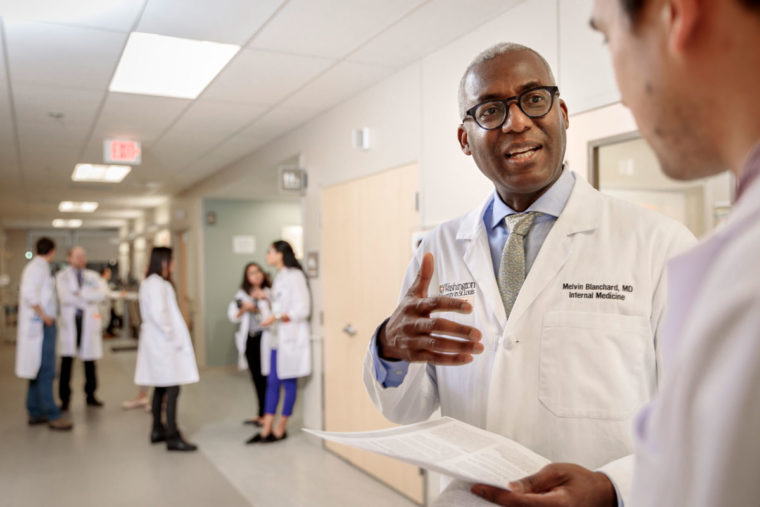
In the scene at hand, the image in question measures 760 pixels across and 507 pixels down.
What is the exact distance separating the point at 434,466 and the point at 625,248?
2.17 feet

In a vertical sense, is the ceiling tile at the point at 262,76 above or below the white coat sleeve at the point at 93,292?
above

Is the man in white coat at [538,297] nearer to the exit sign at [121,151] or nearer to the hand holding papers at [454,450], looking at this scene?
the hand holding papers at [454,450]

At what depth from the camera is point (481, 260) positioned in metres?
1.32

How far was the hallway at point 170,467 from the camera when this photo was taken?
367cm

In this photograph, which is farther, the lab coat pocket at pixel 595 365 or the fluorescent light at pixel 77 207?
the fluorescent light at pixel 77 207

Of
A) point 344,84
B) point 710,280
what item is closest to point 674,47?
point 710,280

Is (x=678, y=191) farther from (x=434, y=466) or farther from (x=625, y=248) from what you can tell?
(x=434, y=466)

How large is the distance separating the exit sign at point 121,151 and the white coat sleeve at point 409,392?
16.0 feet

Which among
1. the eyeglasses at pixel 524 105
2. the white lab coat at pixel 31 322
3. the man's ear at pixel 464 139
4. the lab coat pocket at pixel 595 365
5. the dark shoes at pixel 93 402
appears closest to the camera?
the lab coat pocket at pixel 595 365

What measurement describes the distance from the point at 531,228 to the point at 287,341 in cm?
366

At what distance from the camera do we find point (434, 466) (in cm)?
79

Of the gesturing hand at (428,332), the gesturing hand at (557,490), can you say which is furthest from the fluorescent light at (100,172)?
the gesturing hand at (557,490)

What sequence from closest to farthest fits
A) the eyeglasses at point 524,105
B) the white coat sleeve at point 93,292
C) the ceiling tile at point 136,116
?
the eyeglasses at point 524,105 → the ceiling tile at point 136,116 → the white coat sleeve at point 93,292

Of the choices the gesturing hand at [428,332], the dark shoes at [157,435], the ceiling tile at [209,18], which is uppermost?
the ceiling tile at [209,18]
